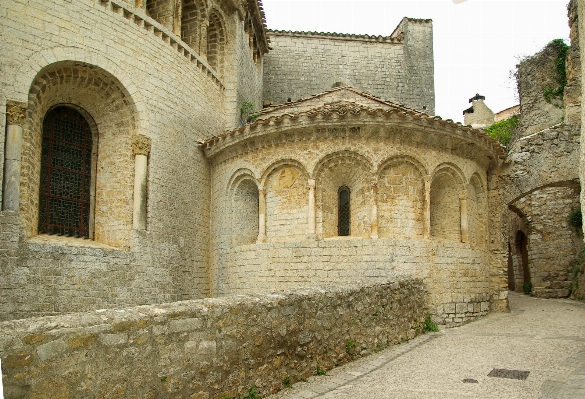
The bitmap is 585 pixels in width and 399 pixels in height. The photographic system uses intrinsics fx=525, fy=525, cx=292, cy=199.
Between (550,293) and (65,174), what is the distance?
655 inches

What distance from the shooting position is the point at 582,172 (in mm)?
5801

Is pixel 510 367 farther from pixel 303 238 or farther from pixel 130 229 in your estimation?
pixel 130 229

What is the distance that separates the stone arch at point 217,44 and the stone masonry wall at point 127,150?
0.76 meters

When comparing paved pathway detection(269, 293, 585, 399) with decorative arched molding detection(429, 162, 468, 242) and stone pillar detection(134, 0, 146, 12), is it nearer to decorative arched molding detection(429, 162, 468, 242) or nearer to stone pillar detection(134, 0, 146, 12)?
decorative arched molding detection(429, 162, 468, 242)

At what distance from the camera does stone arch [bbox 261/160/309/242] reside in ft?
38.7

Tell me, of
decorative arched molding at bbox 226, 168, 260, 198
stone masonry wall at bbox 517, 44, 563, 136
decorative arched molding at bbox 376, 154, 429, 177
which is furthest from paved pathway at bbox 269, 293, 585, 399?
stone masonry wall at bbox 517, 44, 563, 136

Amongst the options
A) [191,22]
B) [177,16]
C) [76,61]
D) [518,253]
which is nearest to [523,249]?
[518,253]

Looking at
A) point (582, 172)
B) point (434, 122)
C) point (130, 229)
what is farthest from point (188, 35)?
point (582, 172)

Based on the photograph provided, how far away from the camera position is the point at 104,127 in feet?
37.3

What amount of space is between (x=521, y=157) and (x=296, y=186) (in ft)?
20.7

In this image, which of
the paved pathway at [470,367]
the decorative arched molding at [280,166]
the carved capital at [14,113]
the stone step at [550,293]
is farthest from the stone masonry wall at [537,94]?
the carved capital at [14,113]

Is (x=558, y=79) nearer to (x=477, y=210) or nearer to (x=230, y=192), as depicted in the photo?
(x=477, y=210)

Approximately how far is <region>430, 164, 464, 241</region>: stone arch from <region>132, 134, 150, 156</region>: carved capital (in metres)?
6.54

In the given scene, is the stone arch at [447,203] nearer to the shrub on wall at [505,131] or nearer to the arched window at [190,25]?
the arched window at [190,25]
